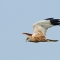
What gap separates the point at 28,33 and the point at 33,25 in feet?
6.12

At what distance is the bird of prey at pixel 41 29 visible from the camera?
54.7 meters

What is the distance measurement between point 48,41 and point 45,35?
72 cm

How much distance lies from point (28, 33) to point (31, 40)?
581 millimetres

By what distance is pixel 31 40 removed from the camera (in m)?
57.2

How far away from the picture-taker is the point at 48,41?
5556 centimetres

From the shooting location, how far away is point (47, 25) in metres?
55.1

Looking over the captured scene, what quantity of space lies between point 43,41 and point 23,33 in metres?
1.83

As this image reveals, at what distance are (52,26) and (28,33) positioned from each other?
3.13 m

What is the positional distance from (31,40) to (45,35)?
1.47 metres

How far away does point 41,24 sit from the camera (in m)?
55.2

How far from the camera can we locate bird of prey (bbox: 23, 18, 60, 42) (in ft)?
179

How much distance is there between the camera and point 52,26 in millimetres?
54781

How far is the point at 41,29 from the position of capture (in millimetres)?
55844

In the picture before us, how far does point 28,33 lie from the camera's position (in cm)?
5744
